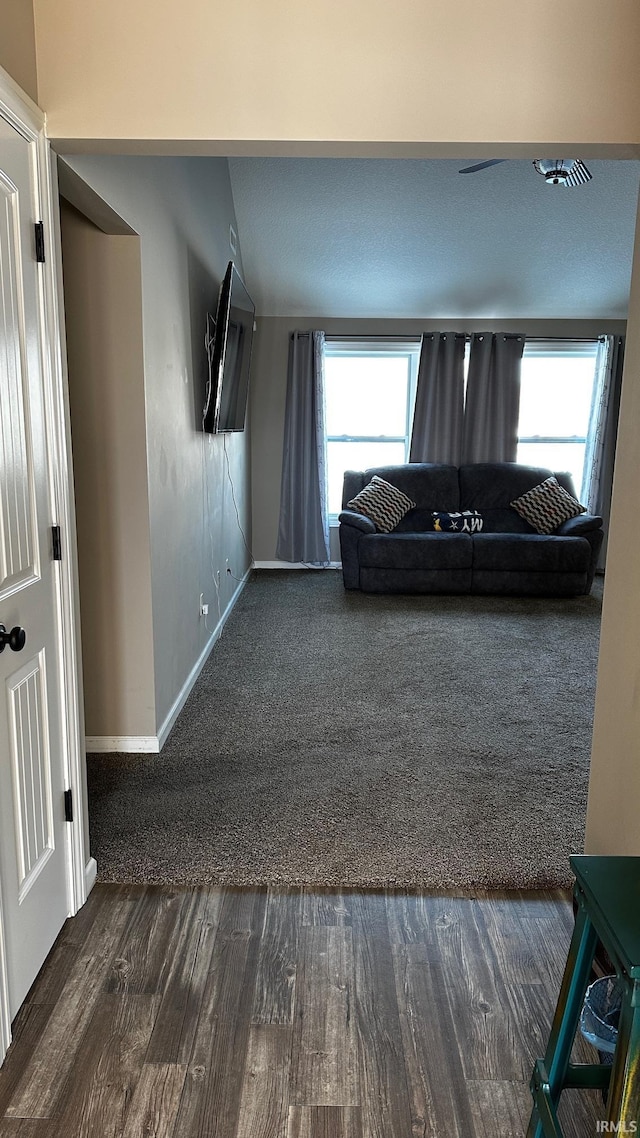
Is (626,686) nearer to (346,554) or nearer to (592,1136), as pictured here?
(592,1136)

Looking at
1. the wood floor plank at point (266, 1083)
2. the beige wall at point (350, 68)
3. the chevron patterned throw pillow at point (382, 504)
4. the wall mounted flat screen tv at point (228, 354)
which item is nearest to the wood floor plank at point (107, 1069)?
the wood floor plank at point (266, 1083)

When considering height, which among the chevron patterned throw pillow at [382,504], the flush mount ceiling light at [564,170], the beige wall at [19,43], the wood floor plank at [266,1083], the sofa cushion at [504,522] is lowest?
the wood floor plank at [266,1083]

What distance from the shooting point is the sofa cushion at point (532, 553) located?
6172 millimetres

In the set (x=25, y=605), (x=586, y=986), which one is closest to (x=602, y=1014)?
(x=586, y=986)

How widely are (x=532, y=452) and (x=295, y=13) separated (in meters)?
5.89

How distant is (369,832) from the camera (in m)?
2.72

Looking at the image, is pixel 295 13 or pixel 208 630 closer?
pixel 295 13

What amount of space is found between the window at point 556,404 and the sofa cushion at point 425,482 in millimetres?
863

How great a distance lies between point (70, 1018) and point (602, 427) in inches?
255

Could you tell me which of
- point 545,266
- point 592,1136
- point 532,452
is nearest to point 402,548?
point 532,452

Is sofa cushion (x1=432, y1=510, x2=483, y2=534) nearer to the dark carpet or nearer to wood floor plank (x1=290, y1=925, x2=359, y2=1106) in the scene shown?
the dark carpet

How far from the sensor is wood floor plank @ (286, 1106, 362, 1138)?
1559 millimetres

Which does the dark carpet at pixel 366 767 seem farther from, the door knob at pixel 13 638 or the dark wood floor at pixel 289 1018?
the door knob at pixel 13 638

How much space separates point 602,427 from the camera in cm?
706
